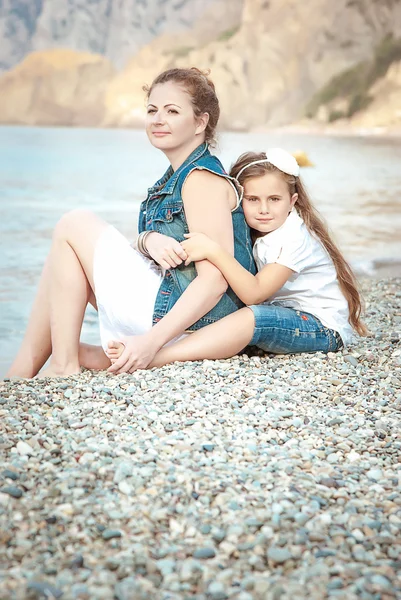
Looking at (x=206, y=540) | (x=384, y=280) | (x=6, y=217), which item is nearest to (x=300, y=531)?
(x=206, y=540)

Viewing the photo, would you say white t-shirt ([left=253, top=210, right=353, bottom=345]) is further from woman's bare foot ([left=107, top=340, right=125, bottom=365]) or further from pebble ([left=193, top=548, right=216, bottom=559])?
pebble ([left=193, top=548, right=216, bottom=559])

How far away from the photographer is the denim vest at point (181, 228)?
7.17 feet

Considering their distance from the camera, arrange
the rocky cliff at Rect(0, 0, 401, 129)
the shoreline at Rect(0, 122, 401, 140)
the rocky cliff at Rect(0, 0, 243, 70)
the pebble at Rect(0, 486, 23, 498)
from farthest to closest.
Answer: the rocky cliff at Rect(0, 0, 243, 70), the rocky cliff at Rect(0, 0, 401, 129), the shoreline at Rect(0, 122, 401, 140), the pebble at Rect(0, 486, 23, 498)

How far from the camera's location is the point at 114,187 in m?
10.8

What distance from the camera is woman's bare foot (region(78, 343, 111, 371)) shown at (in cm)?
235

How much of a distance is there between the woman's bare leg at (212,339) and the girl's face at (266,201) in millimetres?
267

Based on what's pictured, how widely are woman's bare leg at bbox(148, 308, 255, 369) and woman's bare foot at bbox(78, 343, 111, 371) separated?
0.24 metres

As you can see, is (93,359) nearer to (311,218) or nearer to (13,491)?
(311,218)

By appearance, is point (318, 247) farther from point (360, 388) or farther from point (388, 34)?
point (388, 34)

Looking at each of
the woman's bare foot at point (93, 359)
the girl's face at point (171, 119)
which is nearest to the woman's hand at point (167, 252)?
the girl's face at point (171, 119)

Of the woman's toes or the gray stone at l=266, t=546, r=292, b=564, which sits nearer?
the gray stone at l=266, t=546, r=292, b=564

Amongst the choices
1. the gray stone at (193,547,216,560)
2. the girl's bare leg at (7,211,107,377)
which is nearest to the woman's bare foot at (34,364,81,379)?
the girl's bare leg at (7,211,107,377)

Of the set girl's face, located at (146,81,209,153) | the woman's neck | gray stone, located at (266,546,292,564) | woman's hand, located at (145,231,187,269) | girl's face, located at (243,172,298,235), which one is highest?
girl's face, located at (146,81,209,153)

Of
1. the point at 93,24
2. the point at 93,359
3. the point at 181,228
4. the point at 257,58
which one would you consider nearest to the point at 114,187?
the point at 257,58
